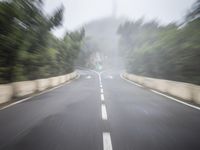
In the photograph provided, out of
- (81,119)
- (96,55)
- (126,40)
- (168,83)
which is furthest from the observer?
(96,55)

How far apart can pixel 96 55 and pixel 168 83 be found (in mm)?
87831

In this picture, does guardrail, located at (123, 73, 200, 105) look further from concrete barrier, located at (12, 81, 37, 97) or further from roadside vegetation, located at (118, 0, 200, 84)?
concrete barrier, located at (12, 81, 37, 97)

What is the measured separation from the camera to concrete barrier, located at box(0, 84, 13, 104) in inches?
309

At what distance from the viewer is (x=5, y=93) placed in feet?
26.8

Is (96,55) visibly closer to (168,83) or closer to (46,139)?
(168,83)

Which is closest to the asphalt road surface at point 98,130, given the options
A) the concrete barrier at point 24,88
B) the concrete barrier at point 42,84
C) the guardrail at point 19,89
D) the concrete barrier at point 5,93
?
the concrete barrier at point 5,93

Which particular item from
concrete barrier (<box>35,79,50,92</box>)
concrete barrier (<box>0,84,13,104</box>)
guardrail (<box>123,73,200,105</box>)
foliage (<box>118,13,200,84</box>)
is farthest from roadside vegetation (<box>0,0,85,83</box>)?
foliage (<box>118,13,200,84</box>)

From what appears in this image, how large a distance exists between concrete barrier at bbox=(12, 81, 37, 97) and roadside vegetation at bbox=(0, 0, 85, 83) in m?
1.41

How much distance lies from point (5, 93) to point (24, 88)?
2244 millimetres

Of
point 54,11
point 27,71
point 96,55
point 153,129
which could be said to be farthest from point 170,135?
point 96,55

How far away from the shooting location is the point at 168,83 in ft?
39.9

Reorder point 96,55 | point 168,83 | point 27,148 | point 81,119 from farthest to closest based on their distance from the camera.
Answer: point 96,55 → point 168,83 → point 81,119 → point 27,148

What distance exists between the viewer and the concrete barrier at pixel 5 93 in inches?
309

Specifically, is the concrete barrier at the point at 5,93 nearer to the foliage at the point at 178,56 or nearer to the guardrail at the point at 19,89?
the guardrail at the point at 19,89
